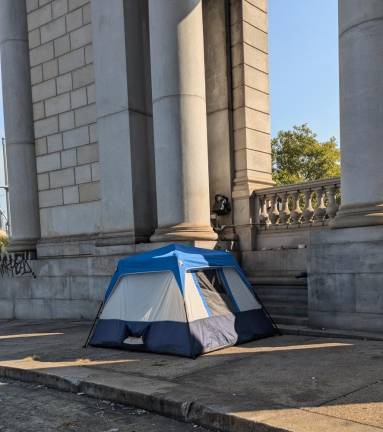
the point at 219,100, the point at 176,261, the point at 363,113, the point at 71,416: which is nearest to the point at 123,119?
the point at 219,100

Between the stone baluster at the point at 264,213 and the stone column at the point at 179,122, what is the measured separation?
4.79 feet

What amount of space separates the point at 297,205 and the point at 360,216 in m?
3.07

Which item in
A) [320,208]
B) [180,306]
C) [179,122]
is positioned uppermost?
[179,122]

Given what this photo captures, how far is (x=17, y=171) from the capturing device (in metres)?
14.4

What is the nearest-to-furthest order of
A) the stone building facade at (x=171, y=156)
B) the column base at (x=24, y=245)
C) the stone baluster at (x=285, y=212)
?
1. the stone building facade at (x=171, y=156)
2. the stone baluster at (x=285, y=212)
3. the column base at (x=24, y=245)

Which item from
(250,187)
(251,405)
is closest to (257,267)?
(250,187)

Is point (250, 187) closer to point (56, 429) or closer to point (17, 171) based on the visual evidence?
point (17, 171)

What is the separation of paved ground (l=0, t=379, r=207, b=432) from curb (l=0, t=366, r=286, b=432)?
7 cm

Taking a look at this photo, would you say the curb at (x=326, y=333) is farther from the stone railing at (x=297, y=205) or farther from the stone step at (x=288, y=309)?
the stone railing at (x=297, y=205)

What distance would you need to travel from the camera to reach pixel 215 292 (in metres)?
7.92

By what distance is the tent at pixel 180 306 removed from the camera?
7277mm

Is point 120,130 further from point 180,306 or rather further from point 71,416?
point 71,416

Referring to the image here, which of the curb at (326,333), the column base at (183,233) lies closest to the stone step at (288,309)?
the curb at (326,333)

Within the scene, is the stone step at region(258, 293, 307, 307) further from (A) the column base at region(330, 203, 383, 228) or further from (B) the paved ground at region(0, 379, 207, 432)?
(B) the paved ground at region(0, 379, 207, 432)
